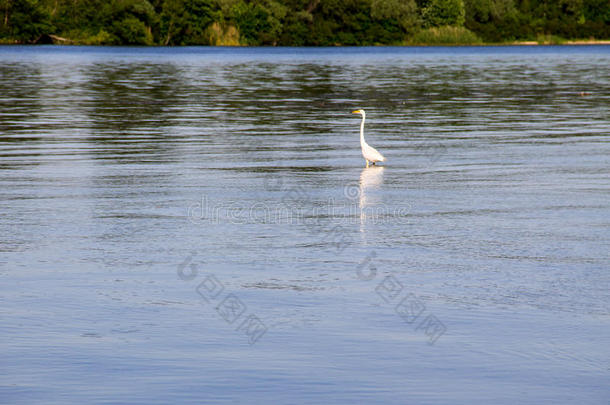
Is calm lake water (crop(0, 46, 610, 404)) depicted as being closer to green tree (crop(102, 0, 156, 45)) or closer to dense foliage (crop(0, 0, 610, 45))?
green tree (crop(102, 0, 156, 45))

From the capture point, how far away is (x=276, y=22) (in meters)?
143

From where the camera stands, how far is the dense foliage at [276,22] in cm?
13688

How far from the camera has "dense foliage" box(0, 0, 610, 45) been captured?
449 ft

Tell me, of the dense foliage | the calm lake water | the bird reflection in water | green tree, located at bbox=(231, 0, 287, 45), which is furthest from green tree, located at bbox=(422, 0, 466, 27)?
the bird reflection in water

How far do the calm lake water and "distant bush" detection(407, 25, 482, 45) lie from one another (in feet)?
422

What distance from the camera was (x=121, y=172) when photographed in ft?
54.9

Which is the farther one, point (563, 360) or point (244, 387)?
point (563, 360)

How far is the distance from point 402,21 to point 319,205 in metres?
134

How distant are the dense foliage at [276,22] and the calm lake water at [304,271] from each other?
11763 centimetres

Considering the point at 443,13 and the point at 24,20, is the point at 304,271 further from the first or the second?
the point at 443,13

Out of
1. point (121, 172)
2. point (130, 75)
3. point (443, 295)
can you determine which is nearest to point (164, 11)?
point (130, 75)

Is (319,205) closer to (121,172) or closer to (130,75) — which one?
(121,172)

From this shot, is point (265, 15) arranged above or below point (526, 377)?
below

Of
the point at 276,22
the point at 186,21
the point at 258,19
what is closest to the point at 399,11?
the point at 276,22
